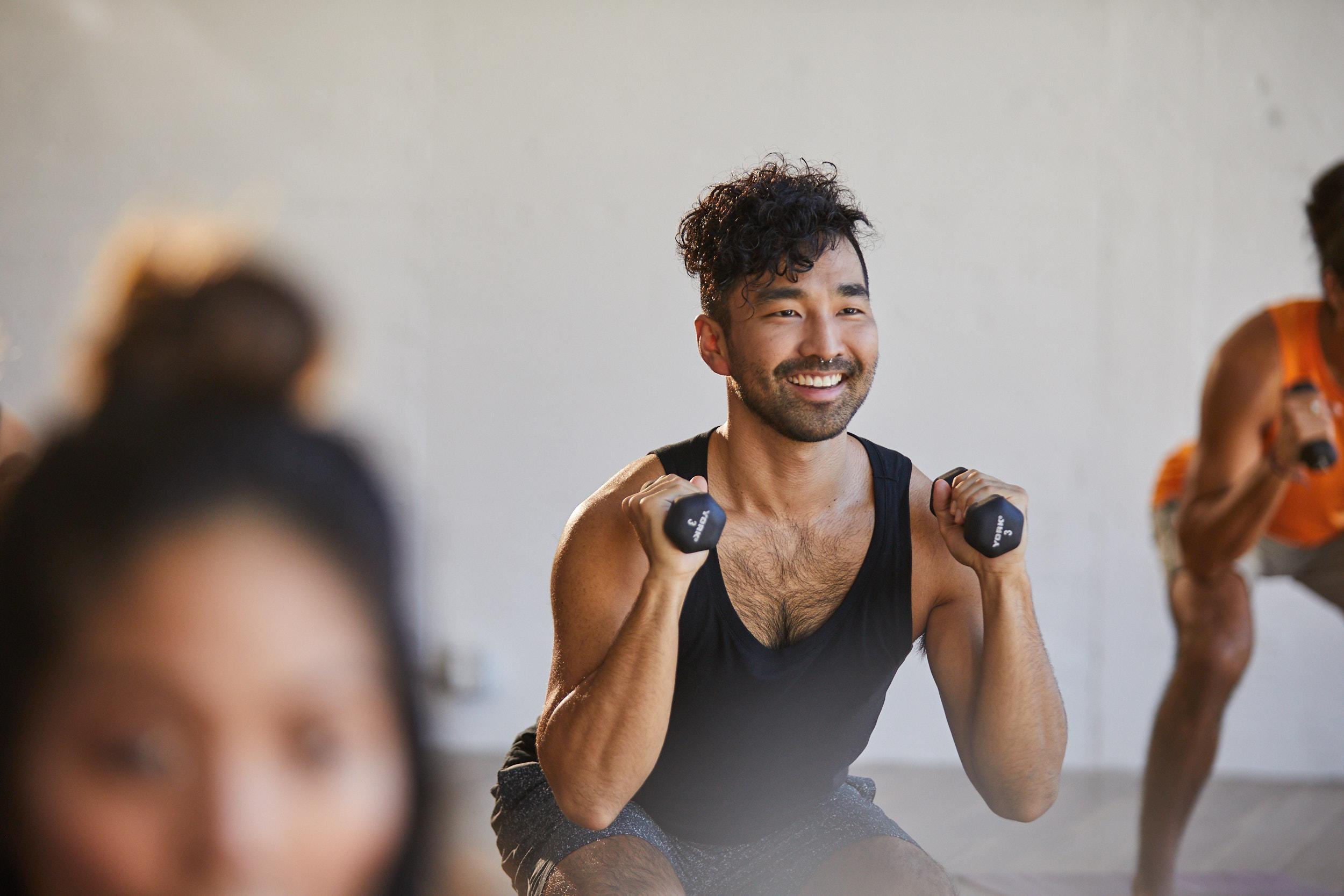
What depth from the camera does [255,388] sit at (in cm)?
58

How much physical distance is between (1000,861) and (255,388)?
3.11 meters

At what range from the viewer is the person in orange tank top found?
2.64 metres

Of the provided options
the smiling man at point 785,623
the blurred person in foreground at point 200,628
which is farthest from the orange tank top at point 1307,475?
the blurred person in foreground at point 200,628

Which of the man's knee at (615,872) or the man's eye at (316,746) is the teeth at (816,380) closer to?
the man's knee at (615,872)

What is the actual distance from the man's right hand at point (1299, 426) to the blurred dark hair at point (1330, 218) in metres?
0.34

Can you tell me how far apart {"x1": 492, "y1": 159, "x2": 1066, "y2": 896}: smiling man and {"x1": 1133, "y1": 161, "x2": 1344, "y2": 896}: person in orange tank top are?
1045mm

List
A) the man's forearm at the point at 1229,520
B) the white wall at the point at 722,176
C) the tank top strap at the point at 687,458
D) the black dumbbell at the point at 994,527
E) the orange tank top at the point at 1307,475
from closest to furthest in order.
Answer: the black dumbbell at the point at 994,527 → the tank top strap at the point at 687,458 → the man's forearm at the point at 1229,520 → the orange tank top at the point at 1307,475 → the white wall at the point at 722,176

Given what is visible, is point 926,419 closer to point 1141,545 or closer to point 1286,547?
point 1141,545

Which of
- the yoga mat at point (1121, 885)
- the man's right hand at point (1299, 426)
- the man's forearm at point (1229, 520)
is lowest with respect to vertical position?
the yoga mat at point (1121, 885)

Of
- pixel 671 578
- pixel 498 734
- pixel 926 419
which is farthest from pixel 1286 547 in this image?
pixel 498 734

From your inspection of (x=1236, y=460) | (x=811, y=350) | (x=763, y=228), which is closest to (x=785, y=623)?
(x=811, y=350)

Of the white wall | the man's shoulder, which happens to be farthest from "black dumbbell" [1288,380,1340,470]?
the white wall

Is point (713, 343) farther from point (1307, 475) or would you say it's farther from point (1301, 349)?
point (1307, 475)

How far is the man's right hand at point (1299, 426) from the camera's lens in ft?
7.81
